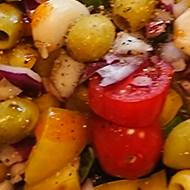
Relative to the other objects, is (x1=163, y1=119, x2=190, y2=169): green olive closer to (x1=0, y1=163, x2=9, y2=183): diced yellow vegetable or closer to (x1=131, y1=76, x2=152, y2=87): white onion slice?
(x1=131, y1=76, x2=152, y2=87): white onion slice

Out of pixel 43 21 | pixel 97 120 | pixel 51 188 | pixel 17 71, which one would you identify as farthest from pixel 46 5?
pixel 51 188

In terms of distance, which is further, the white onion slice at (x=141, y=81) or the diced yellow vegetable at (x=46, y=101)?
the diced yellow vegetable at (x=46, y=101)

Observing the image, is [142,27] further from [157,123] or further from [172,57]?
[157,123]

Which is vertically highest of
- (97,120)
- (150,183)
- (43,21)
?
(43,21)

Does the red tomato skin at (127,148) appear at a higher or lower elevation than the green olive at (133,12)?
lower

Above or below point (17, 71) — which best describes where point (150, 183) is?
below

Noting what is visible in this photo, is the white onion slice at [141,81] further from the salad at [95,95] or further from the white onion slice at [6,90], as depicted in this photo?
the white onion slice at [6,90]

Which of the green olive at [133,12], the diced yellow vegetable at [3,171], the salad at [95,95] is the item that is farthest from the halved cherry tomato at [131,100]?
the diced yellow vegetable at [3,171]
